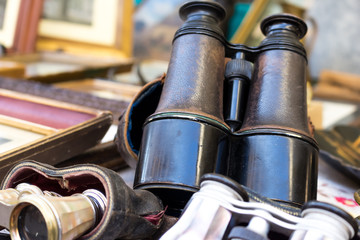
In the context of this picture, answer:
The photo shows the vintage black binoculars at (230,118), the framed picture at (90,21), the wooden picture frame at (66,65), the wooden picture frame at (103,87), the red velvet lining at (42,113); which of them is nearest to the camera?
the vintage black binoculars at (230,118)

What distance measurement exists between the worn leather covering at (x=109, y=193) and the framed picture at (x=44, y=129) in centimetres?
12

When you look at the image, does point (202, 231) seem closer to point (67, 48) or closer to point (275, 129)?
point (275, 129)

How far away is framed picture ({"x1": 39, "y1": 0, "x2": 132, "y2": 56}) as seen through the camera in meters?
1.97

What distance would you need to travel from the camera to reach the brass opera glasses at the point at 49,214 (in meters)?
0.35

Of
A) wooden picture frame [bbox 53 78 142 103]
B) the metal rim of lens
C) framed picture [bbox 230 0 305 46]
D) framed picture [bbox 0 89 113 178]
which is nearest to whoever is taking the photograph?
the metal rim of lens

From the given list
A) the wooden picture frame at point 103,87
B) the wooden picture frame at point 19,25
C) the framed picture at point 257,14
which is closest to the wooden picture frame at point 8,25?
the wooden picture frame at point 19,25

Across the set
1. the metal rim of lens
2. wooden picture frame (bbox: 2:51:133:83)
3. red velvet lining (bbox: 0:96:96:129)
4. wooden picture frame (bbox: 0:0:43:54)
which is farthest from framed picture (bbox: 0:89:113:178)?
wooden picture frame (bbox: 0:0:43:54)

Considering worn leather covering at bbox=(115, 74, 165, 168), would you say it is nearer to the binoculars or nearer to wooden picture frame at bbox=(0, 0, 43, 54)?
the binoculars

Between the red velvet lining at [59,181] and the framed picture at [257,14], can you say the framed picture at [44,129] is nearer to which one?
the red velvet lining at [59,181]

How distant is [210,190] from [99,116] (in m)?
0.38

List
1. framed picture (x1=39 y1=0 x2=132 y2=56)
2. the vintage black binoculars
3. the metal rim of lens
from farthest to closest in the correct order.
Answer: framed picture (x1=39 y1=0 x2=132 y2=56) < the vintage black binoculars < the metal rim of lens

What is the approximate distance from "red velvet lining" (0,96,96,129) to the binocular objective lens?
0.34 metres

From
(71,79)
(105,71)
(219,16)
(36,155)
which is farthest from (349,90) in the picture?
(36,155)

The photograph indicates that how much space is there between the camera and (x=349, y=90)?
2150 millimetres
